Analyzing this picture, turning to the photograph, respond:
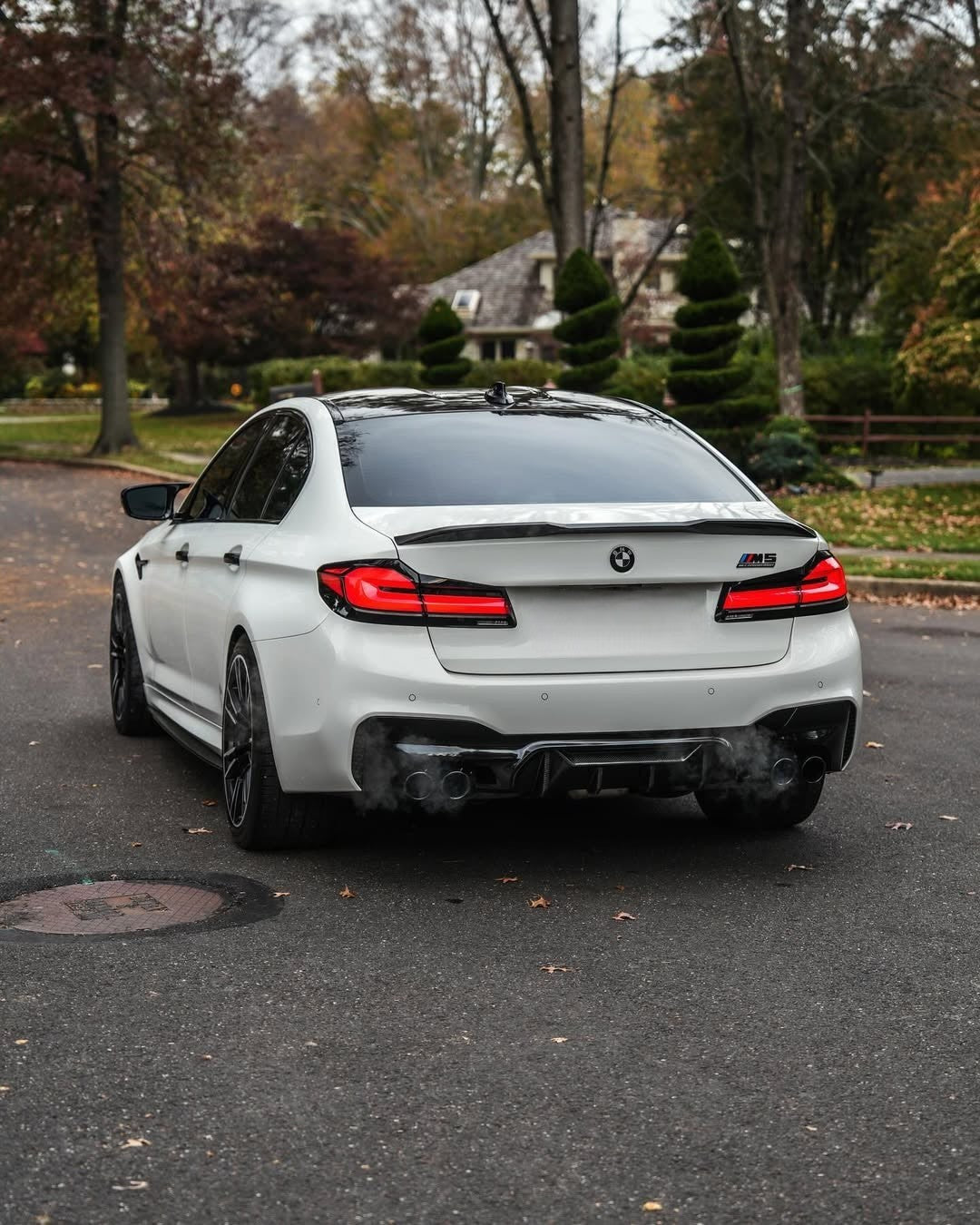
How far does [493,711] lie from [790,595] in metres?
1.13

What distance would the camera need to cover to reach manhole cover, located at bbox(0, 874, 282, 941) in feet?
17.9

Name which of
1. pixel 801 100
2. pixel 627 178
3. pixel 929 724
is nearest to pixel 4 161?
pixel 801 100

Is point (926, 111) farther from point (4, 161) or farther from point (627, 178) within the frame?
point (627, 178)

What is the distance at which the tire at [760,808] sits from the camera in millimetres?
6703

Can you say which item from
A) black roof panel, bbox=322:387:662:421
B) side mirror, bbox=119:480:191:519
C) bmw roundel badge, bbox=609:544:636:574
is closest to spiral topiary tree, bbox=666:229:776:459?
side mirror, bbox=119:480:191:519

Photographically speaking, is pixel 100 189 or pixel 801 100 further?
pixel 100 189

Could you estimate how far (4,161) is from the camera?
115 feet

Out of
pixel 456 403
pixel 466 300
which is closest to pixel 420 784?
pixel 456 403

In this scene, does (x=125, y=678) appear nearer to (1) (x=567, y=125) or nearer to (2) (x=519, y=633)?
(2) (x=519, y=633)

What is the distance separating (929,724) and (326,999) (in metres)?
5.25

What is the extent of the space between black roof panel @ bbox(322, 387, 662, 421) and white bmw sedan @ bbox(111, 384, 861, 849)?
171 millimetres

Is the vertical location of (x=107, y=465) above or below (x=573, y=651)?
below

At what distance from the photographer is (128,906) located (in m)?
5.72

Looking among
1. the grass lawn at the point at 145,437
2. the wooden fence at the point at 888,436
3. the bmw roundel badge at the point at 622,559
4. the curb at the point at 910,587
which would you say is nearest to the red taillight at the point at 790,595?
the bmw roundel badge at the point at 622,559
